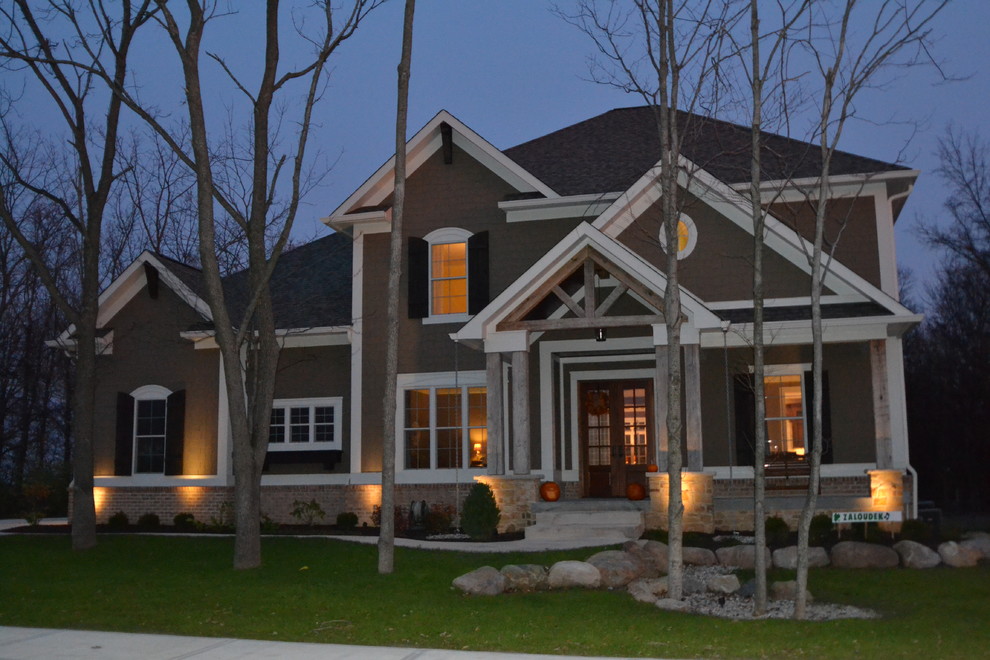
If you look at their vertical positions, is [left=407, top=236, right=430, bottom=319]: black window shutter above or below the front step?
above

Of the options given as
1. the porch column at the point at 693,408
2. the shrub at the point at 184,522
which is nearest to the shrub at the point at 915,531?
the porch column at the point at 693,408

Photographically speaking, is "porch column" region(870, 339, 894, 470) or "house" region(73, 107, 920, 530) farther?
"house" region(73, 107, 920, 530)

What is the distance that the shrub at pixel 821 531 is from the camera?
13.9 m

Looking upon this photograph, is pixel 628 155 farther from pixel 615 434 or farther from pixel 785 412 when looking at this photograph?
pixel 785 412

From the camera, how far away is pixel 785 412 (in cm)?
1705

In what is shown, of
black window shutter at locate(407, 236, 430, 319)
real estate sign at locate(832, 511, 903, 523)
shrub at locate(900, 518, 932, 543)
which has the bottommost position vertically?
shrub at locate(900, 518, 932, 543)

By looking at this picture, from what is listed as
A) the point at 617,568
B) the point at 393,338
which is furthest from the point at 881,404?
the point at 393,338

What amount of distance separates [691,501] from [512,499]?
9.46ft

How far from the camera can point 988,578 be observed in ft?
36.7

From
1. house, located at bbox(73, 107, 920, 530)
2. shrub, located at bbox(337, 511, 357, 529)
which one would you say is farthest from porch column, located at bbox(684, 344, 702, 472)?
shrub, located at bbox(337, 511, 357, 529)

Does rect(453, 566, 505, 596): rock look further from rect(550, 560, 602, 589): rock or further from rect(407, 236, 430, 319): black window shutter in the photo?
rect(407, 236, 430, 319): black window shutter

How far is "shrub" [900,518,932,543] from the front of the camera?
45.3 ft

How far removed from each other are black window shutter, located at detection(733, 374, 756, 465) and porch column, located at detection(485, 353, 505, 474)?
13.4ft

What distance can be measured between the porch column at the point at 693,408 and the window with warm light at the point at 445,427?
4.70m
